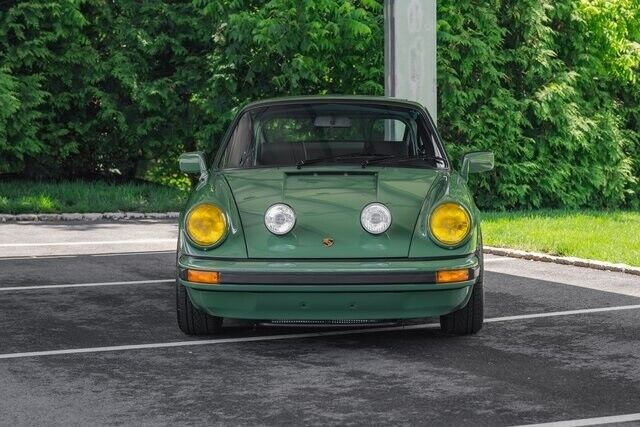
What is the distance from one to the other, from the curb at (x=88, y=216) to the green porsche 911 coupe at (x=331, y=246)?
10344 mm

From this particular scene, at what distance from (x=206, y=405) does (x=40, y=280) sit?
5029 millimetres

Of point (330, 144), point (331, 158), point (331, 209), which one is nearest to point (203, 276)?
point (331, 209)

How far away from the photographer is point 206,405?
577 cm

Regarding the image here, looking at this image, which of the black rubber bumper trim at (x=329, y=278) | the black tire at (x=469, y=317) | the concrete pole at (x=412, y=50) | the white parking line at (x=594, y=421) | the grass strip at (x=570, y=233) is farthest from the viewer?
the concrete pole at (x=412, y=50)

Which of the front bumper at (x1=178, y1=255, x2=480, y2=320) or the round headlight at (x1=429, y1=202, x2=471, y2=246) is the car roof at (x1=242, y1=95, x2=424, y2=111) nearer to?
the round headlight at (x1=429, y1=202, x2=471, y2=246)

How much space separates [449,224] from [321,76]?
40.1 feet

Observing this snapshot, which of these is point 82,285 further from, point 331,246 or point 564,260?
point 564,260

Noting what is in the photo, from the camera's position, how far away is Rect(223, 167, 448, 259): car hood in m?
6.90

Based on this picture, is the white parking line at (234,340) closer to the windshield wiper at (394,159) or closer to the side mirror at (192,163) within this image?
the windshield wiper at (394,159)

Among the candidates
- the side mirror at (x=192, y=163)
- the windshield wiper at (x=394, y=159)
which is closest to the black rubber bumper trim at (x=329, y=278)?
the windshield wiper at (x=394, y=159)

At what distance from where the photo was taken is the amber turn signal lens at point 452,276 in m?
6.83

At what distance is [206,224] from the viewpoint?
7.09m

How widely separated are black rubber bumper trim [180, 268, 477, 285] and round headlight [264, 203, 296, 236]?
1.04 ft

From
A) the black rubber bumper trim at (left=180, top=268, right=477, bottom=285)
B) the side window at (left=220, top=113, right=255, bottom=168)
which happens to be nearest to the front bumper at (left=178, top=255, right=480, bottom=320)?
the black rubber bumper trim at (left=180, top=268, right=477, bottom=285)
